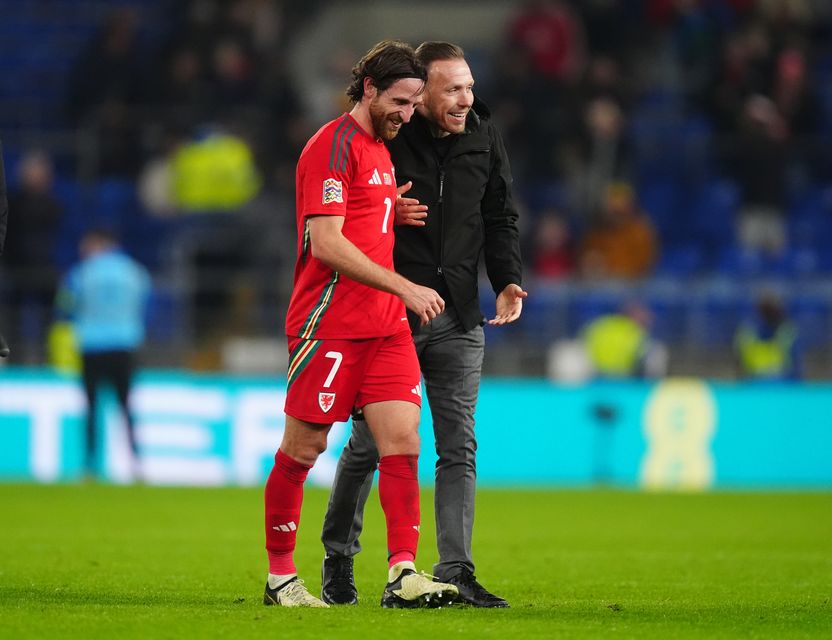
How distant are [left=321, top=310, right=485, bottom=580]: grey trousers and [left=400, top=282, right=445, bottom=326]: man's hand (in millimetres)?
693

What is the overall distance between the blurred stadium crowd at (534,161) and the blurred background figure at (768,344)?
0.68 ft

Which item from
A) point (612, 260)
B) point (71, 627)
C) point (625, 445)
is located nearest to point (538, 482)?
point (625, 445)

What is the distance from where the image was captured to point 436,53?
20.5 feet

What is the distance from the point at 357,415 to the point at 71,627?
1397mm

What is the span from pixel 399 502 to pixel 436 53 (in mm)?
1740

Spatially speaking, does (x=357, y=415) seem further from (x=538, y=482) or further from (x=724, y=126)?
(x=724, y=126)

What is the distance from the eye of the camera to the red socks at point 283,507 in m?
5.93

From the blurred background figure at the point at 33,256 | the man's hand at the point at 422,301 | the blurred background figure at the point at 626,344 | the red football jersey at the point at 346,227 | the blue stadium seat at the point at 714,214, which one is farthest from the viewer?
the blue stadium seat at the point at 714,214

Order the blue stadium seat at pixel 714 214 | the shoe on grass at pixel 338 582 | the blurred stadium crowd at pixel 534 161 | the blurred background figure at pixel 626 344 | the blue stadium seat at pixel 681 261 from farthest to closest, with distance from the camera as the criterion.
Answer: the blue stadium seat at pixel 714 214 < the blue stadium seat at pixel 681 261 < the blurred stadium crowd at pixel 534 161 < the blurred background figure at pixel 626 344 < the shoe on grass at pixel 338 582

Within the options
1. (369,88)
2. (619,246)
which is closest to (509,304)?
(369,88)

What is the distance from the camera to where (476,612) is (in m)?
5.83

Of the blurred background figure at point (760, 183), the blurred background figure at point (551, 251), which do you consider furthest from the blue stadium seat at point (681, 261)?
the blurred background figure at point (551, 251)

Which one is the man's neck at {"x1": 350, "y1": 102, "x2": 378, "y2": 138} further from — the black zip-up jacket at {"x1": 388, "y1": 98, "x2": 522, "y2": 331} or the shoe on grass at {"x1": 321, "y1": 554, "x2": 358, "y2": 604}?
the shoe on grass at {"x1": 321, "y1": 554, "x2": 358, "y2": 604}

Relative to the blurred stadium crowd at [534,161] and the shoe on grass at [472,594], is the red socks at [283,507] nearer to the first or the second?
the shoe on grass at [472,594]
